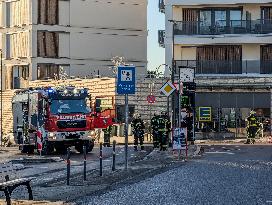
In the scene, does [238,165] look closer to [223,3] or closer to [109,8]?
[223,3]

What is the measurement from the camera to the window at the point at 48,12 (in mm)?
70750

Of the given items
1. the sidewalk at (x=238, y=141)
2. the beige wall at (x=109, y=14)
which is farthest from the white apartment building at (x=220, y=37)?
the beige wall at (x=109, y=14)

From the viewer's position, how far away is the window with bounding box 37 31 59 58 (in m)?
70.6

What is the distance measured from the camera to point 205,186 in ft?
63.2

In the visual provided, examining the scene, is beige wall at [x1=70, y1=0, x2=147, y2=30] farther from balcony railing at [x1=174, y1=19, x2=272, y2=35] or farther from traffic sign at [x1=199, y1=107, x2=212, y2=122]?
traffic sign at [x1=199, y1=107, x2=212, y2=122]

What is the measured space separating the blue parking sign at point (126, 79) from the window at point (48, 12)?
156 ft

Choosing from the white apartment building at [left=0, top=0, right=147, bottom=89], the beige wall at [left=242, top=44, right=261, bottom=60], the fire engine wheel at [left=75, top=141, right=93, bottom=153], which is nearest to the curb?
the fire engine wheel at [left=75, top=141, right=93, bottom=153]

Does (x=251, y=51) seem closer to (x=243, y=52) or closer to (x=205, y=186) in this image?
(x=243, y=52)

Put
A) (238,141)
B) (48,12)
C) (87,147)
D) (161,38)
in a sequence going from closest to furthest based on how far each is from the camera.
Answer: (87,147) < (238,141) < (161,38) < (48,12)

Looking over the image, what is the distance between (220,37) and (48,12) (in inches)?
834

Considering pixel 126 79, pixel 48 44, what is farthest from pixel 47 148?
pixel 48 44

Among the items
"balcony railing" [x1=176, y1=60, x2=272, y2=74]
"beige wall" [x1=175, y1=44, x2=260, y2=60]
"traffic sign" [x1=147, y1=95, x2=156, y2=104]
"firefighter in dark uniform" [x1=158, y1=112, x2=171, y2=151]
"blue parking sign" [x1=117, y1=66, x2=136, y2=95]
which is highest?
"beige wall" [x1=175, y1=44, x2=260, y2=60]

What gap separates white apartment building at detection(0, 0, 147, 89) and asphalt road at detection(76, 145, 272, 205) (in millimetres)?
43768

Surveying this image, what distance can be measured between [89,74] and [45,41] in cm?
536
